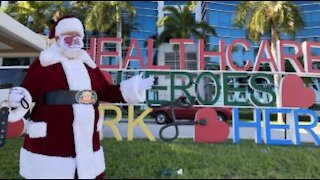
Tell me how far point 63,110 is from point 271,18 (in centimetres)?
1656

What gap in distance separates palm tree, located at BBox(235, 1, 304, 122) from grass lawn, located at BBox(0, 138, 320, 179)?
42.5 ft

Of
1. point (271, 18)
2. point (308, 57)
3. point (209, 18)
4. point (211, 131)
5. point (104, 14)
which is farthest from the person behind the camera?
point (209, 18)

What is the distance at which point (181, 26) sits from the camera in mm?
25031

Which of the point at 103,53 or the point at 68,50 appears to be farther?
the point at 103,53

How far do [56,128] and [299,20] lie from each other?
16818 mm

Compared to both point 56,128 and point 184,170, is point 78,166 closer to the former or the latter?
point 56,128

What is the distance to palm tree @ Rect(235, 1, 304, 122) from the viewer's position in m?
18.0

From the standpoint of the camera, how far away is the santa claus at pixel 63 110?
3.34 metres

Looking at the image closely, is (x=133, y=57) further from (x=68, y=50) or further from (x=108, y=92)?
(x=68, y=50)

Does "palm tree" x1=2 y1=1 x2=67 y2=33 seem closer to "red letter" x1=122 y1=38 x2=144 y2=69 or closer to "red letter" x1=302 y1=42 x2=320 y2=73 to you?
"red letter" x1=122 y1=38 x2=144 y2=69

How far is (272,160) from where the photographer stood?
5.27 metres

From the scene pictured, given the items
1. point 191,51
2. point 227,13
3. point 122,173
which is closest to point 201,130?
point 122,173

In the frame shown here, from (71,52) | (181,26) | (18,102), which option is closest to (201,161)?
(71,52)

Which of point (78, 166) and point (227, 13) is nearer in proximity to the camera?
point (78, 166)
